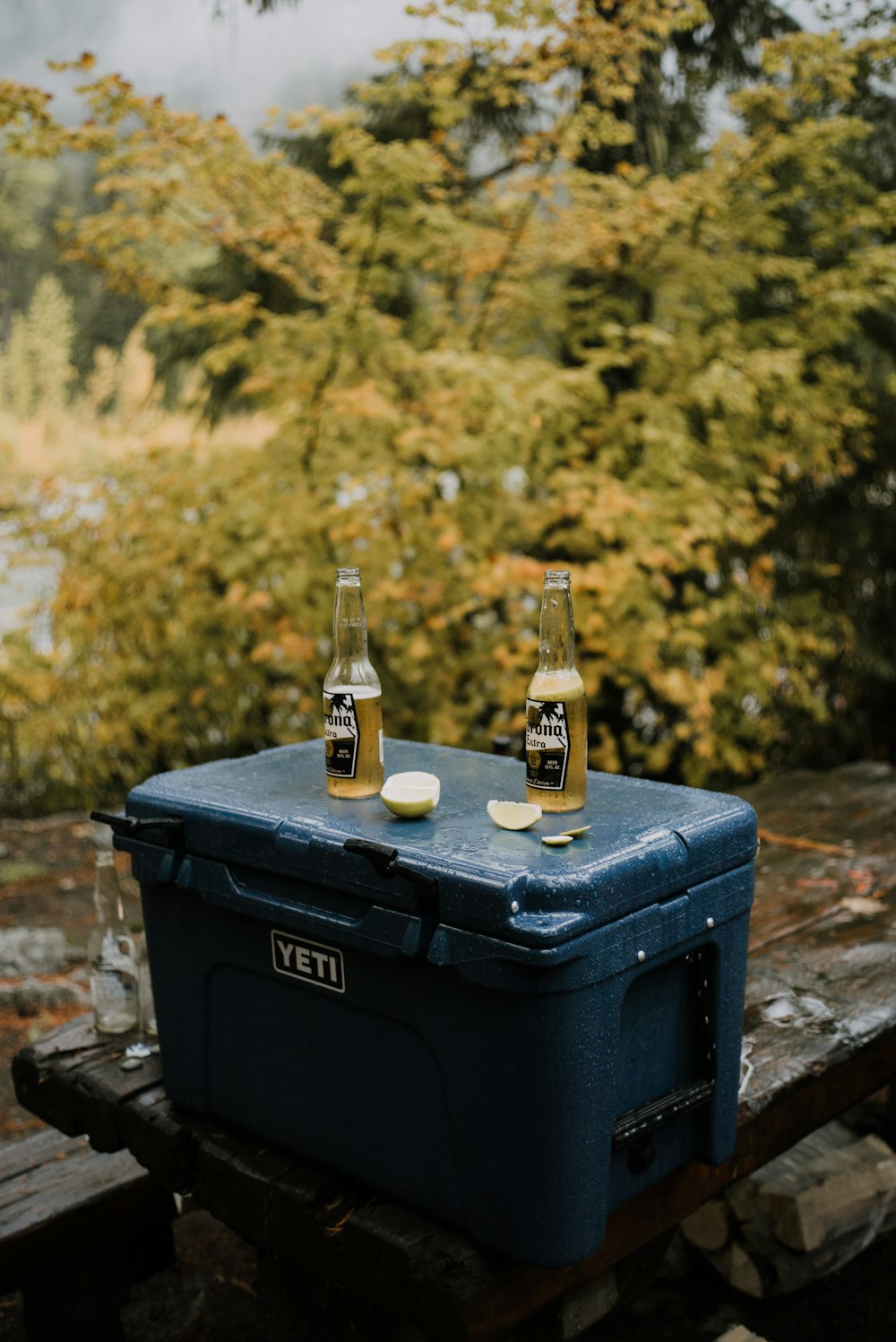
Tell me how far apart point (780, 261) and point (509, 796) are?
420 centimetres

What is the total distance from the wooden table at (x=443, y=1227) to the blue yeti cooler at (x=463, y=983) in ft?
0.17

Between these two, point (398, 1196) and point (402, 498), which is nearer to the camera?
point (398, 1196)

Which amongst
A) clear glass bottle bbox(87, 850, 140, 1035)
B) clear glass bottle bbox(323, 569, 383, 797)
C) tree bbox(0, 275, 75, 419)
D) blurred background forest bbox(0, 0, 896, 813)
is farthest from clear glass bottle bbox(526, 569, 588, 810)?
tree bbox(0, 275, 75, 419)

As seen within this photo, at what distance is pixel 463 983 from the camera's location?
136cm

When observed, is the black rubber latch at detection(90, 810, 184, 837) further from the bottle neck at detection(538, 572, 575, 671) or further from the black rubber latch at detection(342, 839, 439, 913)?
the bottle neck at detection(538, 572, 575, 671)

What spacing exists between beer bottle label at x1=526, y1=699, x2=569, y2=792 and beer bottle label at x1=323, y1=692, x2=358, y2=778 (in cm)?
27

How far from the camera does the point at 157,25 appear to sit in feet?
21.2

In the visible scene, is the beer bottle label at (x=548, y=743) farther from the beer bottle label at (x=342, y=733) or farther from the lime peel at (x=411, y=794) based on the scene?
the beer bottle label at (x=342, y=733)

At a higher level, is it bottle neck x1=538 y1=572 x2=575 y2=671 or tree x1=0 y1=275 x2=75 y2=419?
tree x1=0 y1=275 x2=75 y2=419

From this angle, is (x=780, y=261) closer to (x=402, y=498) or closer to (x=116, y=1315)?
(x=402, y=498)

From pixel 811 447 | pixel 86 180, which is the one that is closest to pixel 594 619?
pixel 811 447

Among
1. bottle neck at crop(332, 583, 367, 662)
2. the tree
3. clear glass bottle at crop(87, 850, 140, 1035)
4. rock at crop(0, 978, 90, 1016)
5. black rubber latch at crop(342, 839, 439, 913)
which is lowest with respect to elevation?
rock at crop(0, 978, 90, 1016)

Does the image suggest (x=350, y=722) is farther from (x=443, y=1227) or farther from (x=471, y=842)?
(x=443, y=1227)

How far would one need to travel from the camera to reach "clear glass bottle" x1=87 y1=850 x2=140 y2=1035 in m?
2.05
